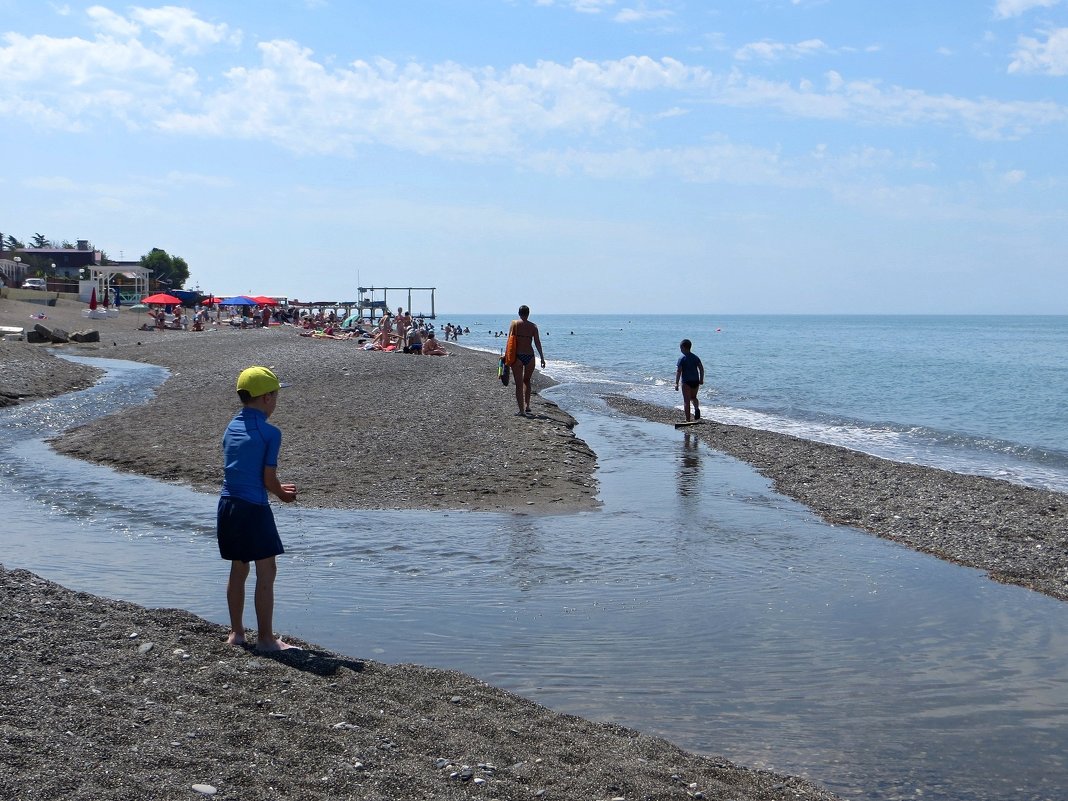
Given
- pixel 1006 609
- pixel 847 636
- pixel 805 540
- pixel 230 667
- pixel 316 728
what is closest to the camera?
pixel 316 728

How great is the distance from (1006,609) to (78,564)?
298 inches

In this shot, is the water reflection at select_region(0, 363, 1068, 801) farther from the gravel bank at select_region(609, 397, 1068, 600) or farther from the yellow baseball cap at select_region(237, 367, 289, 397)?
the yellow baseball cap at select_region(237, 367, 289, 397)

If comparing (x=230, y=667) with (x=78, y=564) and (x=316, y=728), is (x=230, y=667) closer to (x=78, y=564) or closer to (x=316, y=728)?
(x=316, y=728)

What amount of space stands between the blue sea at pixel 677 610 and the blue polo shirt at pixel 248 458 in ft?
4.06

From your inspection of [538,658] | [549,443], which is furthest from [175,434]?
[538,658]

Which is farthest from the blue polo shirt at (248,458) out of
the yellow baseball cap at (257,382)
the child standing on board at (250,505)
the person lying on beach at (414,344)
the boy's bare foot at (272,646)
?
the person lying on beach at (414,344)

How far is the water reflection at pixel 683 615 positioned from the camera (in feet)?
18.5

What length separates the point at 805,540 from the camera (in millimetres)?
10664

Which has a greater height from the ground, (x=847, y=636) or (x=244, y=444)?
(x=244, y=444)

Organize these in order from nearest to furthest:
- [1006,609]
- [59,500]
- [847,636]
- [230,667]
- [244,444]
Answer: [230,667]
[244,444]
[847,636]
[1006,609]
[59,500]

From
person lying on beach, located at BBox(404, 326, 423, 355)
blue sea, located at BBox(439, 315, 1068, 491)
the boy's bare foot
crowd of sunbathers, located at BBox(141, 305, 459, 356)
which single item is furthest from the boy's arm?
person lying on beach, located at BBox(404, 326, 423, 355)

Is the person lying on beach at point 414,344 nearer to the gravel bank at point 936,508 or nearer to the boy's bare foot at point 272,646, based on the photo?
the gravel bank at point 936,508

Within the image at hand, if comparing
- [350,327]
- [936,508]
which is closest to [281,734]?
[936,508]

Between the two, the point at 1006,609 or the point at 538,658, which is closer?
the point at 538,658
